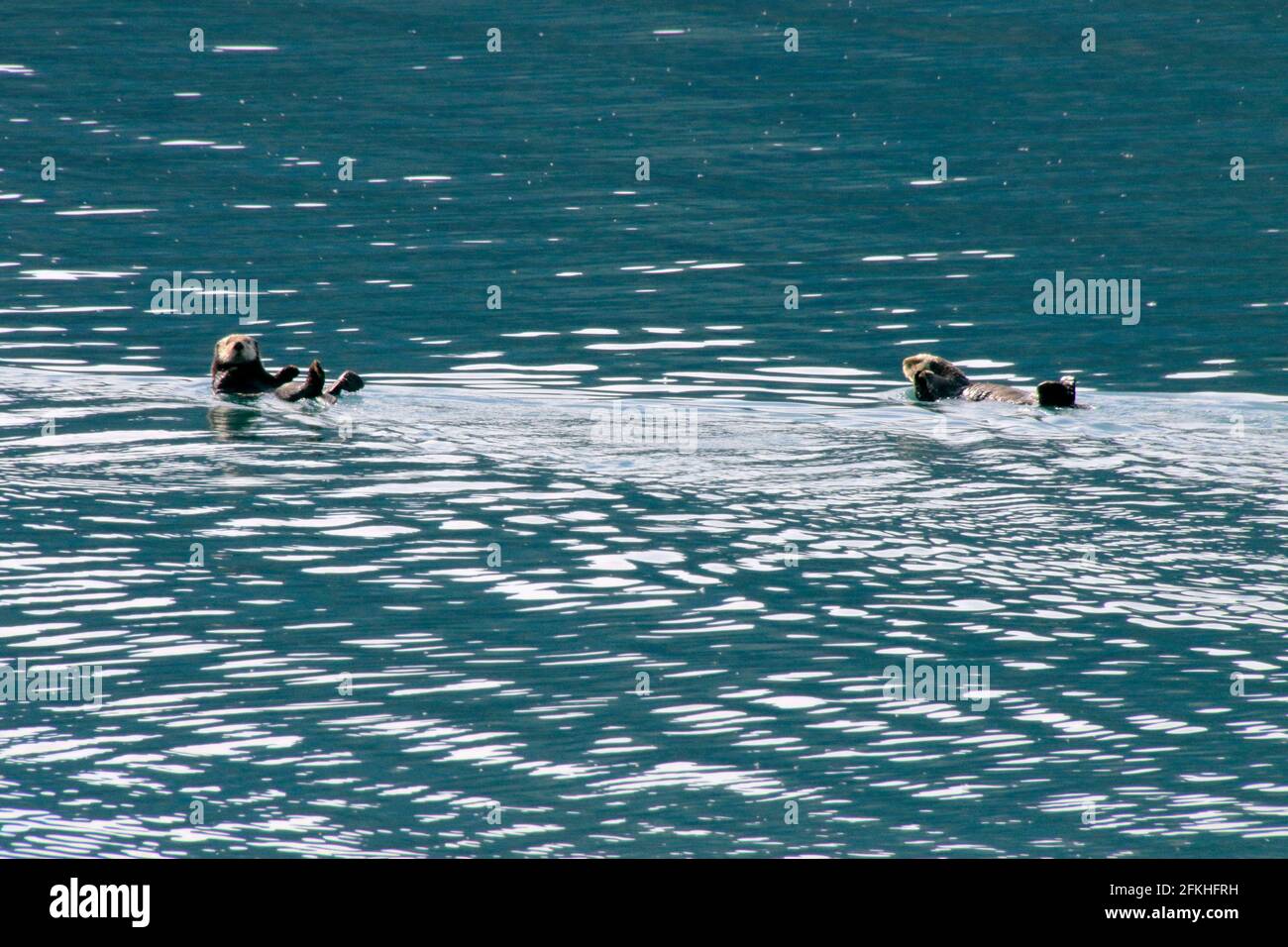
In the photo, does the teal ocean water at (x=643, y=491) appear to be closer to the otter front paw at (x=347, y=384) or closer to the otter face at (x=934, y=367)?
the otter front paw at (x=347, y=384)

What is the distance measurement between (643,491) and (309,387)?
2.73m

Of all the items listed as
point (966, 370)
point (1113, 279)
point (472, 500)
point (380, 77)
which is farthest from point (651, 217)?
point (472, 500)

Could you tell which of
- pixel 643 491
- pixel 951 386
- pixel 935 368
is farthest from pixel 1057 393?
pixel 643 491

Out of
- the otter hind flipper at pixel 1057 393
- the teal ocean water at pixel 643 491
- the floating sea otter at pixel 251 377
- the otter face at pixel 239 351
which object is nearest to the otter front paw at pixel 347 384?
the floating sea otter at pixel 251 377

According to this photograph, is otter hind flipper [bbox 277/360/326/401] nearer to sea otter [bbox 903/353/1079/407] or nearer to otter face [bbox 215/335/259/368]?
otter face [bbox 215/335/259/368]

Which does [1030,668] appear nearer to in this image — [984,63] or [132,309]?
[132,309]

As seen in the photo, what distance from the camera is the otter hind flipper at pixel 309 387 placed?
40.2ft

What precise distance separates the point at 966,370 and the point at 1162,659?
6250 millimetres

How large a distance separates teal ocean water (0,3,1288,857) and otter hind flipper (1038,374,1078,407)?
6.2 inches

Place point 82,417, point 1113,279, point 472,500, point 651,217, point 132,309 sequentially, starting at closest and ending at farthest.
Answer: point 472,500, point 82,417, point 132,309, point 1113,279, point 651,217

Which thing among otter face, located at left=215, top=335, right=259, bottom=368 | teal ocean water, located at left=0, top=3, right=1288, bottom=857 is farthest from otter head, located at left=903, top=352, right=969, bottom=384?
otter face, located at left=215, top=335, right=259, bottom=368

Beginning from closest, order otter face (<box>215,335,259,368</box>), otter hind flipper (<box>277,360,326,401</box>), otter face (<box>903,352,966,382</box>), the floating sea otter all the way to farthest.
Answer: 1. otter hind flipper (<box>277,360,326,401</box>)
2. the floating sea otter
3. otter face (<box>215,335,259,368</box>)
4. otter face (<box>903,352,966,382</box>)

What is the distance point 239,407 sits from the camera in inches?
499

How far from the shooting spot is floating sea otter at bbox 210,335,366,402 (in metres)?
12.5
